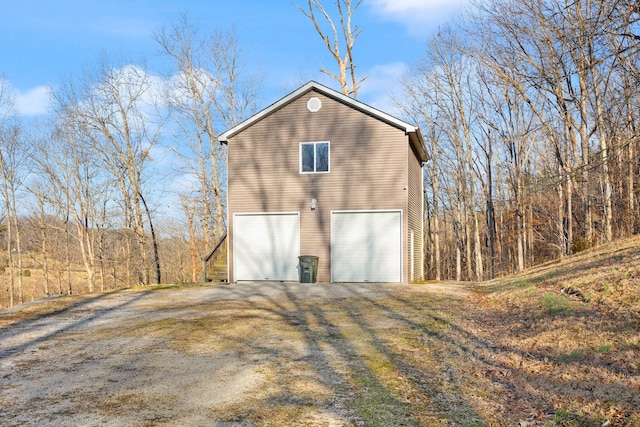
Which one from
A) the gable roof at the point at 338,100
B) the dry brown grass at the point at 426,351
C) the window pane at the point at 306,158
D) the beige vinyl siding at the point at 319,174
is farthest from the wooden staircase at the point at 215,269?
the dry brown grass at the point at 426,351

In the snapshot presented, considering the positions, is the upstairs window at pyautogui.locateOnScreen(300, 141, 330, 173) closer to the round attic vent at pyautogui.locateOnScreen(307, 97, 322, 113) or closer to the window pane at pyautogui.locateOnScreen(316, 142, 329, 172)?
the window pane at pyautogui.locateOnScreen(316, 142, 329, 172)

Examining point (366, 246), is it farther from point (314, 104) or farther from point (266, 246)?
point (314, 104)

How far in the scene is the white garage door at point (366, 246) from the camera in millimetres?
15125

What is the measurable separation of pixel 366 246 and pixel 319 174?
2712 mm

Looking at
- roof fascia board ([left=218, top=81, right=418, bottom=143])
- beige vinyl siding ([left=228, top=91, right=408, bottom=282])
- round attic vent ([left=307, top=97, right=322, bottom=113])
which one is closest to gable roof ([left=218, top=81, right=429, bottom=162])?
roof fascia board ([left=218, top=81, right=418, bottom=143])

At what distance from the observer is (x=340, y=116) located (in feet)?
51.1

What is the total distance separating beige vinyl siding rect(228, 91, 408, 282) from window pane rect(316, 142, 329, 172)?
0.55 feet

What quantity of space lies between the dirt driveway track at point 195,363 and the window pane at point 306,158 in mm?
5574

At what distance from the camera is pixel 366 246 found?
15250mm

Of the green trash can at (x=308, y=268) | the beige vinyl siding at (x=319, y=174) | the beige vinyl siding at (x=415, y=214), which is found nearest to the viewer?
the green trash can at (x=308, y=268)

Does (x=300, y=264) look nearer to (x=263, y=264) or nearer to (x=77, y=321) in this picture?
(x=263, y=264)

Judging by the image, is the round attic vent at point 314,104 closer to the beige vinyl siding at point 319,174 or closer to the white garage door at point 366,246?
the beige vinyl siding at point 319,174

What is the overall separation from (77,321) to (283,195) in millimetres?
7791

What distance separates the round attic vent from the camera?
1568 cm
